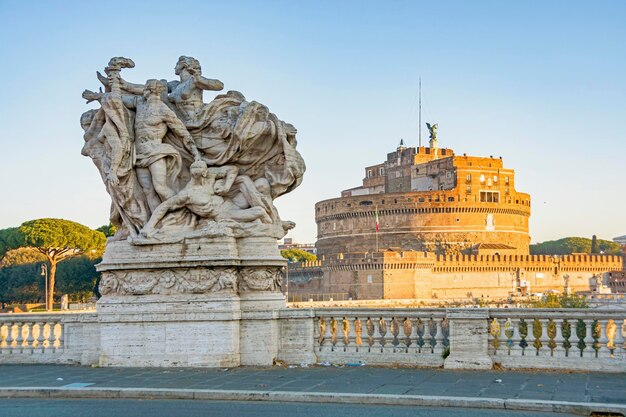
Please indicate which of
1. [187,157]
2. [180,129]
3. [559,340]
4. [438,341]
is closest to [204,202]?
[187,157]

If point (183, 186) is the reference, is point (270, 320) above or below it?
below

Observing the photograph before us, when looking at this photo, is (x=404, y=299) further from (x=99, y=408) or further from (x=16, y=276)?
(x=99, y=408)

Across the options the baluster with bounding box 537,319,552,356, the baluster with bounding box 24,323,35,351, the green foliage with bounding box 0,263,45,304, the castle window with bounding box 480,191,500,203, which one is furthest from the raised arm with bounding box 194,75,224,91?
the castle window with bounding box 480,191,500,203

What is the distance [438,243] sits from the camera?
325 ft

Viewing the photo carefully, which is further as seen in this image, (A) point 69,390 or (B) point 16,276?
(B) point 16,276

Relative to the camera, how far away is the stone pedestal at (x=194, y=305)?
404 inches

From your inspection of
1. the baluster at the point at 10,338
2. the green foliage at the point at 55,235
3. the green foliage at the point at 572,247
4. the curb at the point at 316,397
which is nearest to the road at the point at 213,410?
the curb at the point at 316,397

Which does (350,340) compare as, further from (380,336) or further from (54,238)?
(54,238)

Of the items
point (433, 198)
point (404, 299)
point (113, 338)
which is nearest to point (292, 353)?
point (113, 338)

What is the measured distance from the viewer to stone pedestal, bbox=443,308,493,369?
31.5 ft

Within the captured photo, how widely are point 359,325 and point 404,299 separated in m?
73.1

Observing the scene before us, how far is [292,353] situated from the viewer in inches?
411

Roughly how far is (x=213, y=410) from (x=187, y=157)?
14.1 ft

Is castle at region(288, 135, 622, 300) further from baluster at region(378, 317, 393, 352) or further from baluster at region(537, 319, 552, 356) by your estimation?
baluster at region(537, 319, 552, 356)
